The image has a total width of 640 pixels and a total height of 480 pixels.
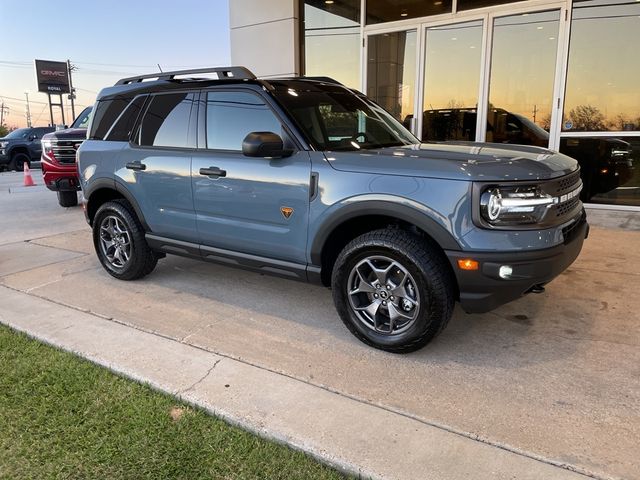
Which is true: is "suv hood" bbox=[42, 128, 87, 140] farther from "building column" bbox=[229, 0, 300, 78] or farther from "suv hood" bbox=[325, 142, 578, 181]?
"suv hood" bbox=[325, 142, 578, 181]

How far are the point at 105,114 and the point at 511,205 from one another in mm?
4084

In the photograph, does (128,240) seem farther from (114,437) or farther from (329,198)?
(114,437)

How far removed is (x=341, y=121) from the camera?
420 cm

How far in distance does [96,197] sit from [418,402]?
401 cm

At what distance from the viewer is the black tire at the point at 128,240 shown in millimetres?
4895

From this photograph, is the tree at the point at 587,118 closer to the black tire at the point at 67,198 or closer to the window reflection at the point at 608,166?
the window reflection at the point at 608,166

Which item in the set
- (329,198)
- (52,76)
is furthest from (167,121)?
(52,76)

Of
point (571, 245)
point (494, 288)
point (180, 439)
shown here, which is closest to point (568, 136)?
point (571, 245)

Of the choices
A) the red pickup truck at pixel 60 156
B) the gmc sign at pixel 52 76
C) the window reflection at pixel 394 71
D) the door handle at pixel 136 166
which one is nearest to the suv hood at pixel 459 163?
the door handle at pixel 136 166

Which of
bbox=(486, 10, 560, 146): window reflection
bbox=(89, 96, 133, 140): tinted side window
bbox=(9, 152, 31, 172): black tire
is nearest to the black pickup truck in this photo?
bbox=(9, 152, 31, 172): black tire

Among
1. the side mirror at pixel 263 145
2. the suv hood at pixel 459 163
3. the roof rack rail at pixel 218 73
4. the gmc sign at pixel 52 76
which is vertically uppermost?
the gmc sign at pixel 52 76

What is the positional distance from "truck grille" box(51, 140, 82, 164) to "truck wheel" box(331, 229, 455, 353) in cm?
765

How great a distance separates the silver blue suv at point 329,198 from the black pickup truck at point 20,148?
714 inches

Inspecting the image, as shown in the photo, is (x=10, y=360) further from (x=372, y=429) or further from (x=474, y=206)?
(x=474, y=206)
